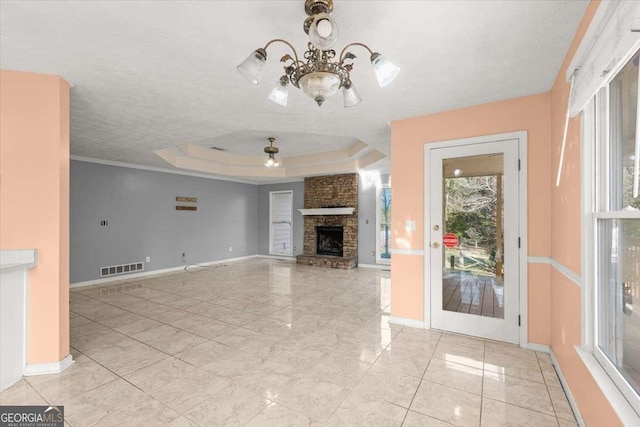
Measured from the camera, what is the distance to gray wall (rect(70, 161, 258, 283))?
547cm

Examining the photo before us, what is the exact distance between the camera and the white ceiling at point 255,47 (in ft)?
5.41

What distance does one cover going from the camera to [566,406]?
6.36 ft

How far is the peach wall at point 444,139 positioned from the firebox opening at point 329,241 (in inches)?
172

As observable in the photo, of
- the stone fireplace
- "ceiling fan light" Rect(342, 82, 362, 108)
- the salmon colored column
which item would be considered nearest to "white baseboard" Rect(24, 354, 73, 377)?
the salmon colored column

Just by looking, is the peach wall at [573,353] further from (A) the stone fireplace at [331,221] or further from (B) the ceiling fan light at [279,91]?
(A) the stone fireplace at [331,221]

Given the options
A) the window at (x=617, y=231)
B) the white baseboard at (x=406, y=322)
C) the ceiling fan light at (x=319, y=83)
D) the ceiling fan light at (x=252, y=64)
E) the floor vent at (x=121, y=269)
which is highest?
the ceiling fan light at (x=252, y=64)

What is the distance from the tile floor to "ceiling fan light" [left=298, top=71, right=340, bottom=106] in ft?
6.68

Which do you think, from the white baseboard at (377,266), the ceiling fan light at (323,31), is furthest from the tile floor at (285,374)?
the white baseboard at (377,266)

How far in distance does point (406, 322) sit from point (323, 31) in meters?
3.18

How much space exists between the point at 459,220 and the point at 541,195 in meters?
0.77

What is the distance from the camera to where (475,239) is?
3.10 m

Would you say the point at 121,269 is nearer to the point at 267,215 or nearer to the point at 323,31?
the point at 267,215

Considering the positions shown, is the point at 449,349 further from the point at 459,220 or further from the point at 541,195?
the point at 541,195

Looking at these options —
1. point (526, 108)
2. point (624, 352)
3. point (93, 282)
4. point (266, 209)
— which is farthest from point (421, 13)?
point (266, 209)
